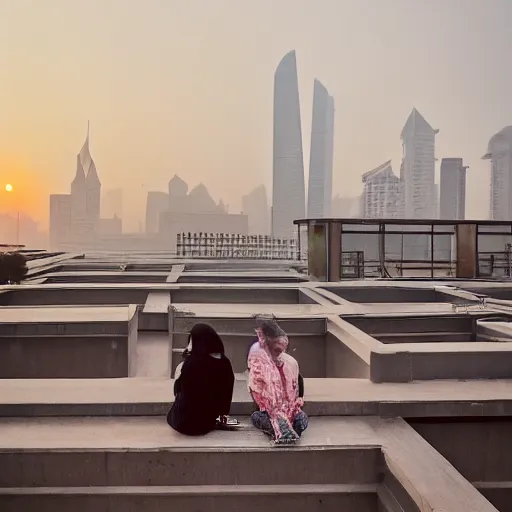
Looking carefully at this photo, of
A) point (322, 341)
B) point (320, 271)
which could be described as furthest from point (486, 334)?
point (320, 271)

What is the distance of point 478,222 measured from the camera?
1811cm

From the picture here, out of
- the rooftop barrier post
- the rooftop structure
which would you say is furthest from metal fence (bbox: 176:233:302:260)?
the rooftop structure

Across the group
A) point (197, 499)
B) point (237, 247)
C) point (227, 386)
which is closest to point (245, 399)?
point (227, 386)

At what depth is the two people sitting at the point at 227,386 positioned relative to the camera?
5.01 metres

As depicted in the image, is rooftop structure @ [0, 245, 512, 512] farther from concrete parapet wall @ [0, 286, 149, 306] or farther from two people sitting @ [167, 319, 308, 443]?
concrete parapet wall @ [0, 286, 149, 306]

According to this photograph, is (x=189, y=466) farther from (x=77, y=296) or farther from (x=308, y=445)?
(x=77, y=296)

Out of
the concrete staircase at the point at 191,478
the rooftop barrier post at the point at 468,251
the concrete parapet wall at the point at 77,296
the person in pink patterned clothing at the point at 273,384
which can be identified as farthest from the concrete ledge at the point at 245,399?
the rooftop barrier post at the point at 468,251

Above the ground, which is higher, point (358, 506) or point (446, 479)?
point (446, 479)

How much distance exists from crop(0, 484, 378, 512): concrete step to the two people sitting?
0.50 metres

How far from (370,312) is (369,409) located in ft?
15.3

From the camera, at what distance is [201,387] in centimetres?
501

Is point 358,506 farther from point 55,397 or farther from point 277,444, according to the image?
point 55,397

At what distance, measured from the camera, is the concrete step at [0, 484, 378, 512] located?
478cm

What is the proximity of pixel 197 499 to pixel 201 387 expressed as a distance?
97cm
